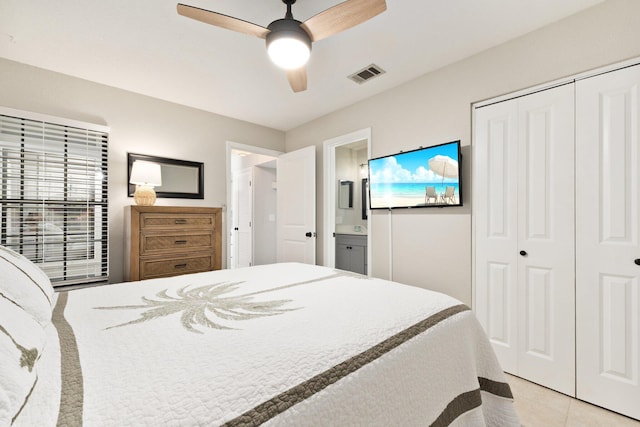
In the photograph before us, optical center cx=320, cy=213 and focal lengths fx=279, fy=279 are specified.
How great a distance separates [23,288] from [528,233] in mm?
2783

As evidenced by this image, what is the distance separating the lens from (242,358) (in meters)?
0.72

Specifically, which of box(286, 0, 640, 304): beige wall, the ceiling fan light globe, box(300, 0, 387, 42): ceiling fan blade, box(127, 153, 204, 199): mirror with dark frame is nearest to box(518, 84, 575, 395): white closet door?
box(286, 0, 640, 304): beige wall

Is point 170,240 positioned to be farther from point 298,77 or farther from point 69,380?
point 69,380

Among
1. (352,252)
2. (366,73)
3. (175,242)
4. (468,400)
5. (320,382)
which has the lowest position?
(468,400)

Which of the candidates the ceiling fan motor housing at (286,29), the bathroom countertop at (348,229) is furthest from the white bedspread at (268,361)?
the bathroom countertop at (348,229)

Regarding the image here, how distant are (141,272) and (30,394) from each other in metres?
2.48

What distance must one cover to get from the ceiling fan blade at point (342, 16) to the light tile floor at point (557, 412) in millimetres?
2489

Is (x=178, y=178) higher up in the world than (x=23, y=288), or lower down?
higher up

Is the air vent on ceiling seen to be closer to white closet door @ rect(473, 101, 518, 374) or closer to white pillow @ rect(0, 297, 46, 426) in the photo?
white closet door @ rect(473, 101, 518, 374)

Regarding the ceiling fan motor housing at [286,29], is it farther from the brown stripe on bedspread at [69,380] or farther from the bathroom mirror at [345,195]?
the bathroom mirror at [345,195]

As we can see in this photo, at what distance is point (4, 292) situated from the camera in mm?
770

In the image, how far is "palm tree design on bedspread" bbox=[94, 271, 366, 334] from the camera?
3.31 ft

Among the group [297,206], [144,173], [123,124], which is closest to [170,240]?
[144,173]

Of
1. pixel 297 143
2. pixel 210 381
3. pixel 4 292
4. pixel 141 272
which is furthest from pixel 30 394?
pixel 297 143
